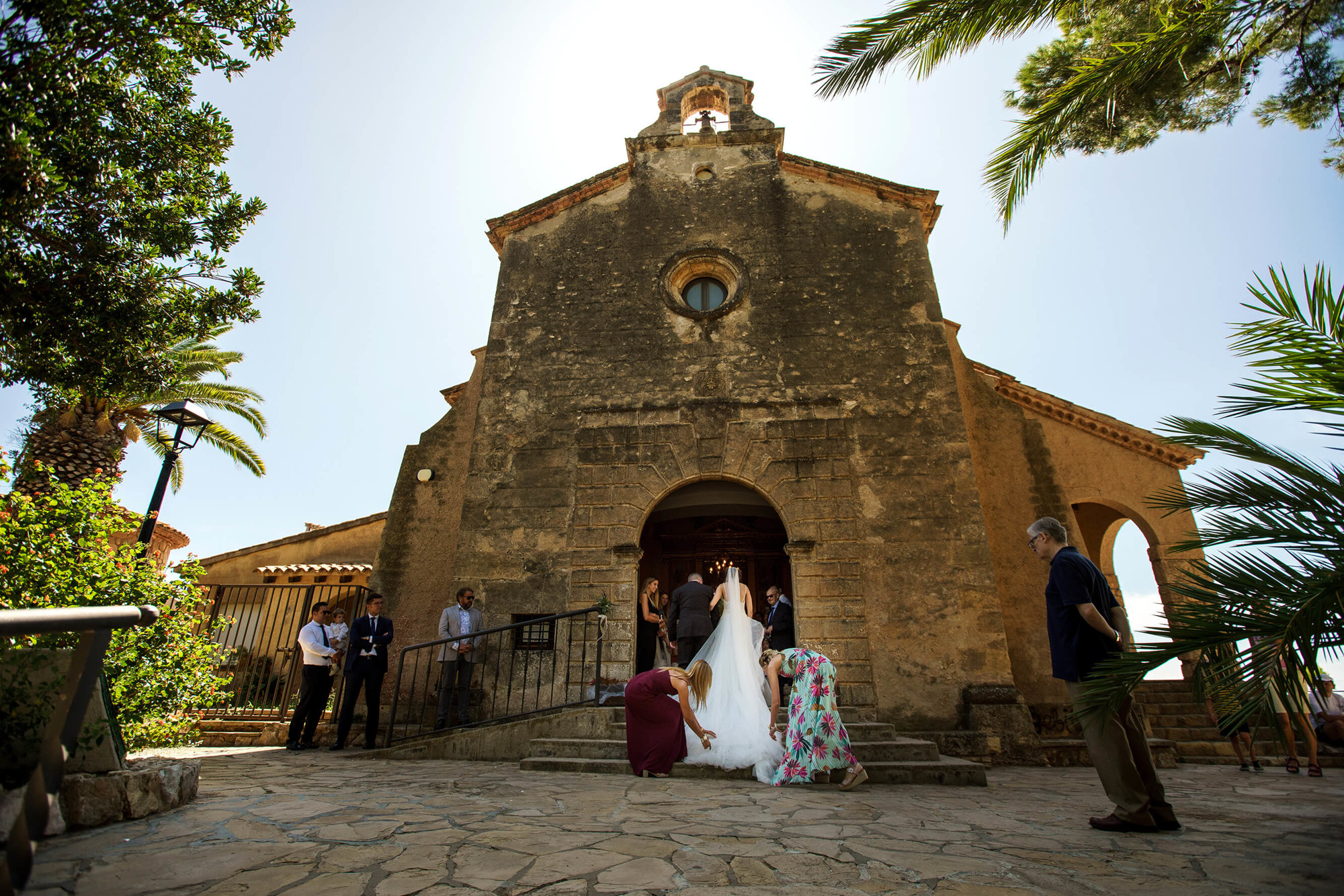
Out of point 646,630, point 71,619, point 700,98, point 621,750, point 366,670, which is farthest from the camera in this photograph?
point 700,98

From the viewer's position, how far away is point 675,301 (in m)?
10.4

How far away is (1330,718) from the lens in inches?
302

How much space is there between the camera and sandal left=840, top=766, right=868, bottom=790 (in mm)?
5160

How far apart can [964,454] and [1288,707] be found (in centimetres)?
655

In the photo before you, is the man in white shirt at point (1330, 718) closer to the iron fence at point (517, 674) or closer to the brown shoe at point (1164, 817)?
the brown shoe at point (1164, 817)

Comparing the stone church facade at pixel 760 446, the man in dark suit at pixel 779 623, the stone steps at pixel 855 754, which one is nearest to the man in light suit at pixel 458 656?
the stone church facade at pixel 760 446

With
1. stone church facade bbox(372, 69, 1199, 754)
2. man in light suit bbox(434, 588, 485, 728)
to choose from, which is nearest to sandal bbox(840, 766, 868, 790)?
stone church facade bbox(372, 69, 1199, 754)

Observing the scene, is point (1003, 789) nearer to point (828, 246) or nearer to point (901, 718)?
point (901, 718)

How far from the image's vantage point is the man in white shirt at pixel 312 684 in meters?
7.87

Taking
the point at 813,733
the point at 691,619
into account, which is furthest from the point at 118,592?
the point at 813,733

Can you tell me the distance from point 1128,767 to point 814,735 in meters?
2.26

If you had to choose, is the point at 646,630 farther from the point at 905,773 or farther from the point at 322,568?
the point at 322,568

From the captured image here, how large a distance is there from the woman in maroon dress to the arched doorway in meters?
4.75

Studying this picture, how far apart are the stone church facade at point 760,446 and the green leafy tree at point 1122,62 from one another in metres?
3.60
